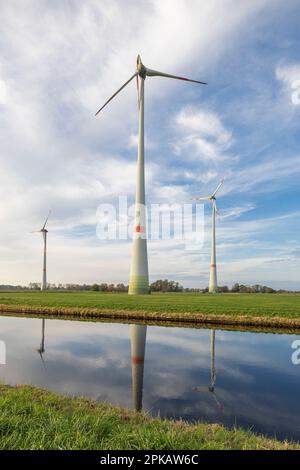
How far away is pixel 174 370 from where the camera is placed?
1659 centimetres

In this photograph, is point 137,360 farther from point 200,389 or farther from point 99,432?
point 99,432

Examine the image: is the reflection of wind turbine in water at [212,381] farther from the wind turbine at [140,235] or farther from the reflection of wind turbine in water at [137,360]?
the wind turbine at [140,235]

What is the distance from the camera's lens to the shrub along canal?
37.2 ft

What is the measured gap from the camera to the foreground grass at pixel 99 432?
6.66 metres

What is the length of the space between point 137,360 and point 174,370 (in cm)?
275

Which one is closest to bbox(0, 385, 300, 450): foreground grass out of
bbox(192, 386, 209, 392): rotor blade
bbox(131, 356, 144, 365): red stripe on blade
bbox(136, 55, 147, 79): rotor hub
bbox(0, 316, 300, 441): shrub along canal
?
bbox(0, 316, 300, 441): shrub along canal

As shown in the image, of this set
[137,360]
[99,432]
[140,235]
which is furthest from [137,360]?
[140,235]

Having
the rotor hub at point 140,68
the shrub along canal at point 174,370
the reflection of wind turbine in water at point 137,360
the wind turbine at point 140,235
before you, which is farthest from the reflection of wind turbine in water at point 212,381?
the rotor hub at point 140,68

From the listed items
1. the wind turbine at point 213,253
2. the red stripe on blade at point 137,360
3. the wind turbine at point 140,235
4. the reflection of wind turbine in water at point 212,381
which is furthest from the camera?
the wind turbine at point 213,253

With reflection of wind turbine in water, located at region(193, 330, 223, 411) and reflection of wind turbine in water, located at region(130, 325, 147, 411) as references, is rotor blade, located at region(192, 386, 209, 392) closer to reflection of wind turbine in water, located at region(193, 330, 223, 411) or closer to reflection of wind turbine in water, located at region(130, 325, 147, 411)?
reflection of wind turbine in water, located at region(193, 330, 223, 411)

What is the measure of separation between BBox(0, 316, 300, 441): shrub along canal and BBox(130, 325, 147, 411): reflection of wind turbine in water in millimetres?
38

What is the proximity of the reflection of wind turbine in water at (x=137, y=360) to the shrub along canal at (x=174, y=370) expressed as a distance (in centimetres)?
4
